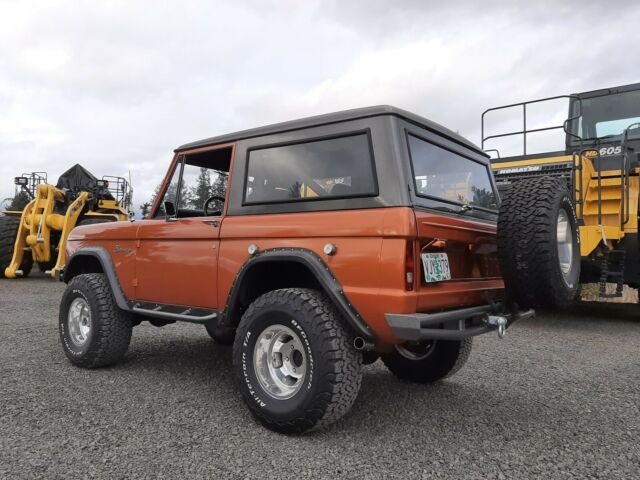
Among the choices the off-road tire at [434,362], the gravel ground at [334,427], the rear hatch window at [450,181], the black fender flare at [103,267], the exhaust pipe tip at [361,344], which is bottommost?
the gravel ground at [334,427]

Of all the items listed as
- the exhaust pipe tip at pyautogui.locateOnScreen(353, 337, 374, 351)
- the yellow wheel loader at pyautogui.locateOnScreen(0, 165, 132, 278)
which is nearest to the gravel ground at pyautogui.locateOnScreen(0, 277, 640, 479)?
the exhaust pipe tip at pyautogui.locateOnScreen(353, 337, 374, 351)

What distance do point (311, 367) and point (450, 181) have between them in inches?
64.9

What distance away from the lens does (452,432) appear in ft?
10.0

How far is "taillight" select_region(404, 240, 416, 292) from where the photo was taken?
8.87ft

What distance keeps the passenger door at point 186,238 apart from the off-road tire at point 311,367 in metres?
0.69

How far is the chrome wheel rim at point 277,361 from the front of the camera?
311 cm

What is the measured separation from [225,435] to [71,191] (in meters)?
11.2

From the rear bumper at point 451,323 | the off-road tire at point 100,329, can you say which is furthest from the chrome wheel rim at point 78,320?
the rear bumper at point 451,323

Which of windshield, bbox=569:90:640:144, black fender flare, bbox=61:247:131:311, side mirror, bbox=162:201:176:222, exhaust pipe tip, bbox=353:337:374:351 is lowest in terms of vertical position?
exhaust pipe tip, bbox=353:337:374:351

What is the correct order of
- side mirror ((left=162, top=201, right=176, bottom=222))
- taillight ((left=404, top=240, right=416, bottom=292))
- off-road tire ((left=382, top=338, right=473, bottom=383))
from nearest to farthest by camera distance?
taillight ((left=404, top=240, right=416, bottom=292))
off-road tire ((left=382, top=338, right=473, bottom=383))
side mirror ((left=162, top=201, right=176, bottom=222))

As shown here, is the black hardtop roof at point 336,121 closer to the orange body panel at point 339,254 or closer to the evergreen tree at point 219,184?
the evergreen tree at point 219,184

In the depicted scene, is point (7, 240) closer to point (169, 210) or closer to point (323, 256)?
point (169, 210)

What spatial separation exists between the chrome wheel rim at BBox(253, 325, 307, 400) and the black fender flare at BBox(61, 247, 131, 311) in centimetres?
159

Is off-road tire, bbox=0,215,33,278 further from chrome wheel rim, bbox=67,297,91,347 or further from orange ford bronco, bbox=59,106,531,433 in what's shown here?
orange ford bronco, bbox=59,106,531,433
